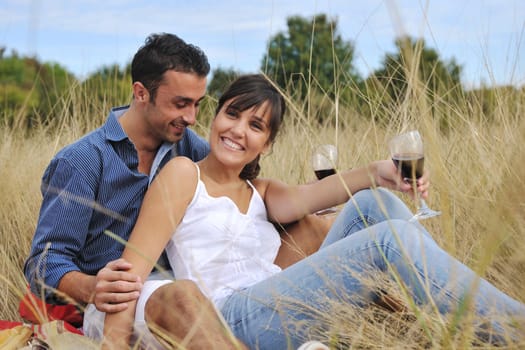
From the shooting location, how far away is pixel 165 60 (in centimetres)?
298

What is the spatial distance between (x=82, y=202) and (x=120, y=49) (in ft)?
7.71

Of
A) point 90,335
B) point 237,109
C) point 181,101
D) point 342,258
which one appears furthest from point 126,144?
point 342,258

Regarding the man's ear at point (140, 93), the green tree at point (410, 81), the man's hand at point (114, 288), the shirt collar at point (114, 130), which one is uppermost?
the green tree at point (410, 81)

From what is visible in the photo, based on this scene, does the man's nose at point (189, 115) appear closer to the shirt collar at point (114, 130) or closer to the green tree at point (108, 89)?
the shirt collar at point (114, 130)

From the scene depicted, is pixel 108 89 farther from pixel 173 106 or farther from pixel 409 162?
pixel 409 162

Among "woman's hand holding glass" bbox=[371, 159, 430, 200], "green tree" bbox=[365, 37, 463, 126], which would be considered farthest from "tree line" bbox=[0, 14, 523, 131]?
"woman's hand holding glass" bbox=[371, 159, 430, 200]

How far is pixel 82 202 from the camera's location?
254cm

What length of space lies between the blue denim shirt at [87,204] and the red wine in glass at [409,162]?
1.00m

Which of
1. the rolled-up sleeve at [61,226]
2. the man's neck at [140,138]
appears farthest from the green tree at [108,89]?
the rolled-up sleeve at [61,226]

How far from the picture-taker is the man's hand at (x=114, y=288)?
2.17 meters

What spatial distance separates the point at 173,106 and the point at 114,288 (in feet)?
3.18

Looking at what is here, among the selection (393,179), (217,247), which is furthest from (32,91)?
(393,179)

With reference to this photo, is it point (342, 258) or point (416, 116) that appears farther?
point (416, 116)

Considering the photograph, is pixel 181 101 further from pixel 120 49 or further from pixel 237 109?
pixel 120 49
